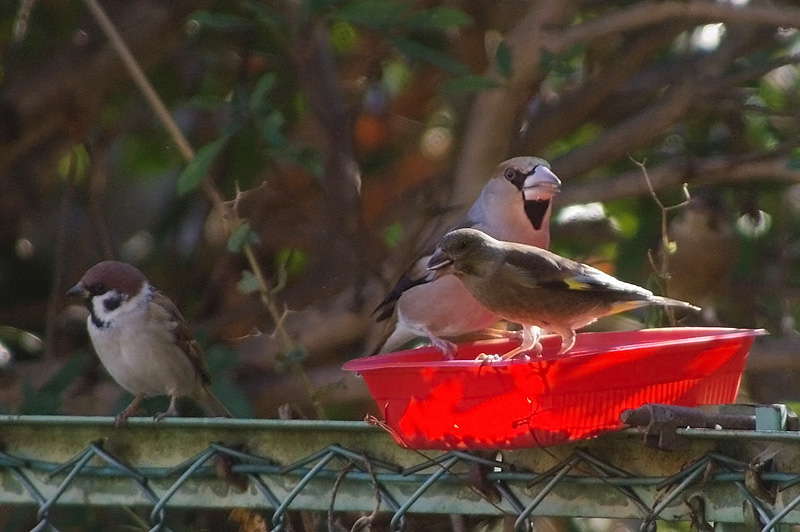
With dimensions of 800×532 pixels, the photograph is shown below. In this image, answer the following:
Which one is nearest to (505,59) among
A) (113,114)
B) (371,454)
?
(113,114)

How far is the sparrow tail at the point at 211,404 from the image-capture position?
17.1 feet

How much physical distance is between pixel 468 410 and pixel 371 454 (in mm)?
184

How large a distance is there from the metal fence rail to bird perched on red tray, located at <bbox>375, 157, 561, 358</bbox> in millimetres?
2195

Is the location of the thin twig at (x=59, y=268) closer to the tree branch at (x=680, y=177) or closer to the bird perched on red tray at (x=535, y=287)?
the tree branch at (x=680, y=177)

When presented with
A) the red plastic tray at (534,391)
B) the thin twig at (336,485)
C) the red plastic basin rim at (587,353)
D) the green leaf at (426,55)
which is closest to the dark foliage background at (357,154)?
the green leaf at (426,55)

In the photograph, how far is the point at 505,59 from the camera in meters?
4.78

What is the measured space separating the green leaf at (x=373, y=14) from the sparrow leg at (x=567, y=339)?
5.45 ft

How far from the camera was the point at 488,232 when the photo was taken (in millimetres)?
4824

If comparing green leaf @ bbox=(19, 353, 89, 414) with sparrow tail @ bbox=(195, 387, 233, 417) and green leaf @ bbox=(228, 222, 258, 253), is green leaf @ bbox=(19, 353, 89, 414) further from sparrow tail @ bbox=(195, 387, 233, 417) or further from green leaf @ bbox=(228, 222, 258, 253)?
green leaf @ bbox=(228, 222, 258, 253)

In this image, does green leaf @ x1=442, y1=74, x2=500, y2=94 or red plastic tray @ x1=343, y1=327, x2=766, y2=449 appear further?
green leaf @ x1=442, y1=74, x2=500, y2=94

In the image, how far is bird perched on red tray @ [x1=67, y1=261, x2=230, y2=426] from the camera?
17.3 ft

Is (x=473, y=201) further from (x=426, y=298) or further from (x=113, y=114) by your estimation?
(x=113, y=114)

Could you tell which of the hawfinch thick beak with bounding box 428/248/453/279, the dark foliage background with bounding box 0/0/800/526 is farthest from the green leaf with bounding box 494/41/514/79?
the hawfinch thick beak with bounding box 428/248/453/279

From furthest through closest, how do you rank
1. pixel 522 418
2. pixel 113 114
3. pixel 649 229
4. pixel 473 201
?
pixel 113 114
pixel 649 229
pixel 473 201
pixel 522 418
